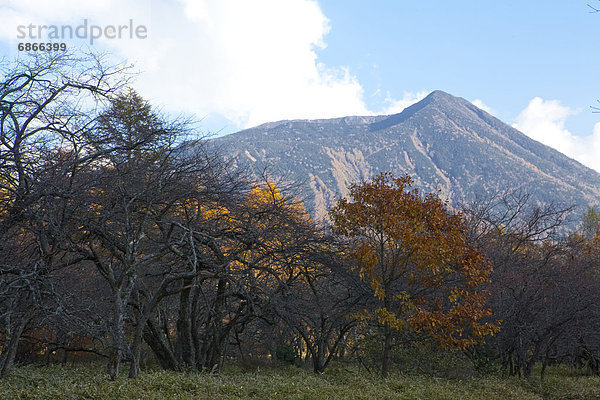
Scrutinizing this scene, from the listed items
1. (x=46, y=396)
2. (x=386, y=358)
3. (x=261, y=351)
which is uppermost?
(x=46, y=396)

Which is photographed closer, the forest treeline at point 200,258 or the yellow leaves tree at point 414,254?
the forest treeline at point 200,258

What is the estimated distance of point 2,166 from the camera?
25.0 ft

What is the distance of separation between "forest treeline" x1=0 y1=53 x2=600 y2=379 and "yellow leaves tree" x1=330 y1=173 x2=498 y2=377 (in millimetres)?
55

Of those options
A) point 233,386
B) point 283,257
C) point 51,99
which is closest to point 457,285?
point 283,257

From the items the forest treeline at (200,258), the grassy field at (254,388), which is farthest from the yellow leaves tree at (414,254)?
the grassy field at (254,388)

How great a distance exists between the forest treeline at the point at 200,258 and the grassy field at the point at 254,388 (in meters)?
0.82

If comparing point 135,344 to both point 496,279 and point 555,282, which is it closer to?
point 496,279

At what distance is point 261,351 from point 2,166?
21.8 meters

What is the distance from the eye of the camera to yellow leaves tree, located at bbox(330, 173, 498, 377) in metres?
12.9

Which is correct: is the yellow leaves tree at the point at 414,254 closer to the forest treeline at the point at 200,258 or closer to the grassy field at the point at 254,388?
→ the forest treeline at the point at 200,258

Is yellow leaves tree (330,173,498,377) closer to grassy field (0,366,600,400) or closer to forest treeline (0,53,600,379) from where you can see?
forest treeline (0,53,600,379)

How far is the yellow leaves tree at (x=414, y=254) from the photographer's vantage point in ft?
42.3

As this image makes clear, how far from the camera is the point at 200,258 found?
1181 centimetres

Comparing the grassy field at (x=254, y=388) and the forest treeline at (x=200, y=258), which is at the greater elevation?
the forest treeline at (x=200, y=258)
